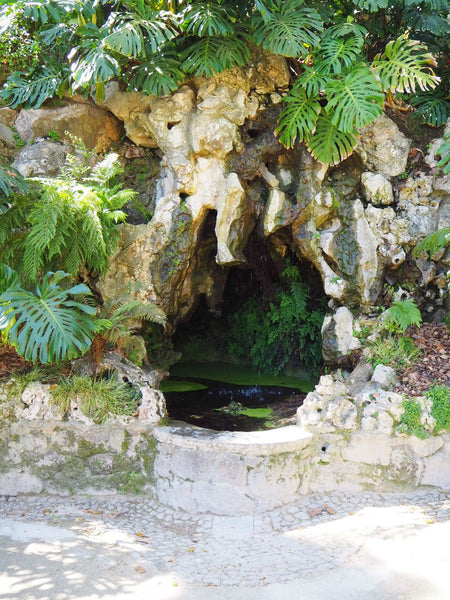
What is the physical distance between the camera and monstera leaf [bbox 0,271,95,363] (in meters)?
4.77

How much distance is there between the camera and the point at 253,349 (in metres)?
9.14

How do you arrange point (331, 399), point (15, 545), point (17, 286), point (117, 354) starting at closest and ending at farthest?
point (15, 545) → point (17, 286) → point (331, 399) → point (117, 354)

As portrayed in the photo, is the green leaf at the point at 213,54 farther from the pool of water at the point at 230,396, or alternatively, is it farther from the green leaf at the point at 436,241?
the pool of water at the point at 230,396

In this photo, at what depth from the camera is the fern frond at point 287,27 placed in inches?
224

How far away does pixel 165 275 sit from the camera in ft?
21.8

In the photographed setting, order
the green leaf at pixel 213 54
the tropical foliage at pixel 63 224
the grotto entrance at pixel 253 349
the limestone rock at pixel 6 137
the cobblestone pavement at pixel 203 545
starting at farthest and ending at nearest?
the grotto entrance at pixel 253 349
the limestone rock at pixel 6 137
the green leaf at pixel 213 54
the tropical foliage at pixel 63 224
the cobblestone pavement at pixel 203 545

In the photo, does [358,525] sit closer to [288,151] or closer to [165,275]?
[165,275]

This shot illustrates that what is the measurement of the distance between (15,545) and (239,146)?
4.93 meters

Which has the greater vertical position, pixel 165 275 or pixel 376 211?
pixel 376 211

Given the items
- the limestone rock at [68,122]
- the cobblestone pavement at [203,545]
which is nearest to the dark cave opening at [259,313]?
the limestone rock at [68,122]

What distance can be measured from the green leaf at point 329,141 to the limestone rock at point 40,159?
3.14 meters

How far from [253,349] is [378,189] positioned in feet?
12.2

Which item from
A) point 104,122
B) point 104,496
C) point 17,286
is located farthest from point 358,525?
point 104,122

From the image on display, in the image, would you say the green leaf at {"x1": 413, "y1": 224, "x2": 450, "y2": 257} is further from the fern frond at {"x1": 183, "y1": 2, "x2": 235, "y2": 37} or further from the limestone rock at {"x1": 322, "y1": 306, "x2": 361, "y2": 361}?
the fern frond at {"x1": 183, "y1": 2, "x2": 235, "y2": 37}
